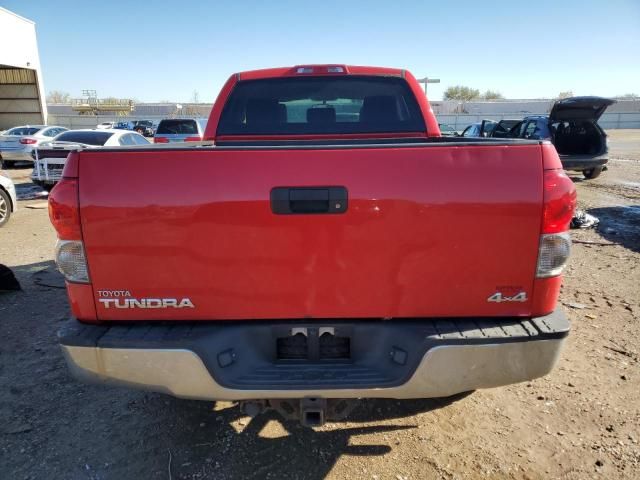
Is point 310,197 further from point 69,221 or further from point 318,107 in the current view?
point 318,107

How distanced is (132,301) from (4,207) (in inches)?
324

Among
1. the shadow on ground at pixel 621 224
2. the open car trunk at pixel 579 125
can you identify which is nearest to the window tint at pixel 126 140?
the shadow on ground at pixel 621 224

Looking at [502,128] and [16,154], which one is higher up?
[502,128]

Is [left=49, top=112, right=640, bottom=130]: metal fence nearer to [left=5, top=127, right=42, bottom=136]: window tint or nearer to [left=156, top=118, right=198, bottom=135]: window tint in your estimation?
[left=5, top=127, right=42, bottom=136]: window tint

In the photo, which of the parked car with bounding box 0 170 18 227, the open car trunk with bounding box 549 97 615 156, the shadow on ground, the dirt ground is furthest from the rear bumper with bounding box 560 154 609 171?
the parked car with bounding box 0 170 18 227

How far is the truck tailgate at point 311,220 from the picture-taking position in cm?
185

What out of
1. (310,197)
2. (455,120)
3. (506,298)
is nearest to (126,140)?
(310,197)

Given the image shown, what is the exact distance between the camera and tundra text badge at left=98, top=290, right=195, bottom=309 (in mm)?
1943

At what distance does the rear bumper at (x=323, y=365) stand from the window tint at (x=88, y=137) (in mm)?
11521

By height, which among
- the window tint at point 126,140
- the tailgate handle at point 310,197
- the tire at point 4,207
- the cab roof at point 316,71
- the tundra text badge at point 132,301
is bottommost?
the tire at point 4,207

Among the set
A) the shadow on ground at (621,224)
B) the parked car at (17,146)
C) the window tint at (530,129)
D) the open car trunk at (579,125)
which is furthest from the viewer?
the parked car at (17,146)

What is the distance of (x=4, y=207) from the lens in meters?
8.26

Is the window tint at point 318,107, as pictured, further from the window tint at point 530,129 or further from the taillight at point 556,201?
the window tint at point 530,129

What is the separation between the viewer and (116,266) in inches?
75.0
